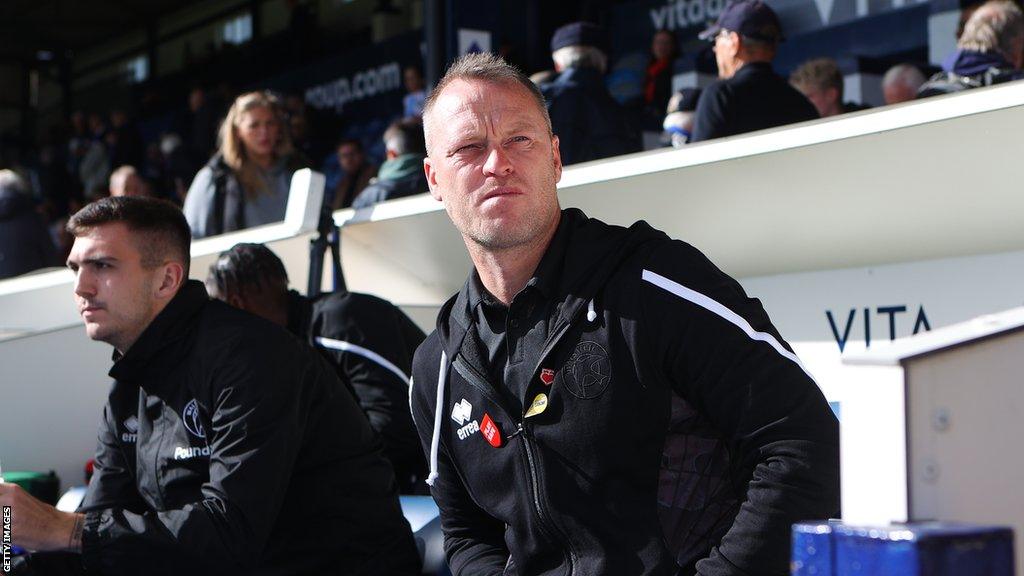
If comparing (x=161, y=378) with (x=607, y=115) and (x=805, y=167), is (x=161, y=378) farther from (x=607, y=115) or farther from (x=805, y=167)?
(x=607, y=115)

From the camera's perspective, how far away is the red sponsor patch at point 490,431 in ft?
6.49

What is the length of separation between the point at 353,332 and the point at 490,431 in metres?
1.62

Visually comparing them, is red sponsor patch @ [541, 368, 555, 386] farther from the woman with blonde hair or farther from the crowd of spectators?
the woman with blonde hair

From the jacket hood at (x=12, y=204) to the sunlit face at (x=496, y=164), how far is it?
4971 mm

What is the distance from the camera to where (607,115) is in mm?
4633

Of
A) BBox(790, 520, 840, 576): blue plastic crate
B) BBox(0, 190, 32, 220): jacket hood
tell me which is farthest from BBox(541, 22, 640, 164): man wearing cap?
BBox(790, 520, 840, 576): blue plastic crate

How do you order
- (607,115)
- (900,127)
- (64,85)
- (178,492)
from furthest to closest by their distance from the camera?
1. (64,85)
2. (607,115)
3. (178,492)
4. (900,127)

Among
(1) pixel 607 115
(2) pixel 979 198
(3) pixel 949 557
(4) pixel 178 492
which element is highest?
(1) pixel 607 115

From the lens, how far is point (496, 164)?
200 cm

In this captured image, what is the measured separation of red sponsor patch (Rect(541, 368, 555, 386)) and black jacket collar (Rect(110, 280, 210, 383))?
→ 124cm

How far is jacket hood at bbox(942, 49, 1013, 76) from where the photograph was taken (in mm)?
3615

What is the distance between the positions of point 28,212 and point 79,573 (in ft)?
13.4

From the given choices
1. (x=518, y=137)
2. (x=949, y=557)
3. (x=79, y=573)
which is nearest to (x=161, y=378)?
(x=79, y=573)

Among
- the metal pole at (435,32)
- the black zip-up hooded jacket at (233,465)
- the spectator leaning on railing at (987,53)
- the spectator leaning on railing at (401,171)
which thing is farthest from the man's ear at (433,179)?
the metal pole at (435,32)
